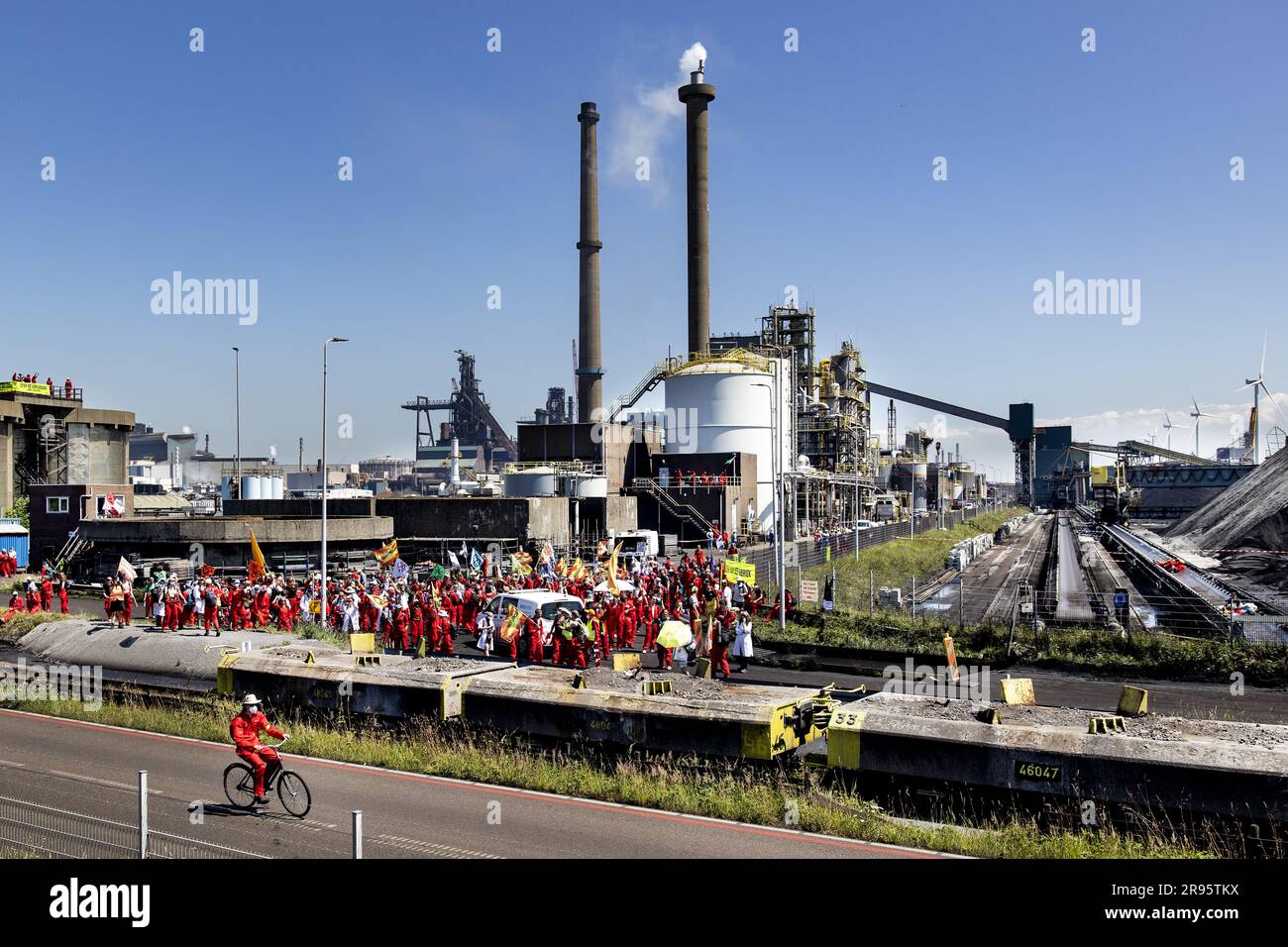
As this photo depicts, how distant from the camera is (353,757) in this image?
15.1 meters

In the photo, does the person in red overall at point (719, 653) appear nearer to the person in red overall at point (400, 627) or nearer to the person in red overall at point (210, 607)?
the person in red overall at point (400, 627)

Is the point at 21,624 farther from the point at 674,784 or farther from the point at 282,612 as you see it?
the point at 674,784

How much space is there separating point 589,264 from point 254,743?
76.5m

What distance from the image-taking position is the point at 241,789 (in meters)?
12.7

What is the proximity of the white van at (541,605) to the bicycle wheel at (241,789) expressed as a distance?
1161 centimetres

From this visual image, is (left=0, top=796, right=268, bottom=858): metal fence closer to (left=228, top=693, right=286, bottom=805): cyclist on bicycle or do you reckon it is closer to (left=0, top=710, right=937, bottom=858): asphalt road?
(left=0, top=710, right=937, bottom=858): asphalt road

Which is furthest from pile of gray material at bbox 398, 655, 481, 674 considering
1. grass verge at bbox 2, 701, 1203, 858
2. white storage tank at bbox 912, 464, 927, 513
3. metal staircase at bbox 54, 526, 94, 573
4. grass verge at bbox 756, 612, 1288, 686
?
white storage tank at bbox 912, 464, 927, 513

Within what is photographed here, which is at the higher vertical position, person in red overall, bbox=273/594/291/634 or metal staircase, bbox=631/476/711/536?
metal staircase, bbox=631/476/711/536

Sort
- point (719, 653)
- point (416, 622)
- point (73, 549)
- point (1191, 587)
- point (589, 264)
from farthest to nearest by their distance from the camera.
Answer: point (589, 264) → point (73, 549) → point (1191, 587) → point (416, 622) → point (719, 653)

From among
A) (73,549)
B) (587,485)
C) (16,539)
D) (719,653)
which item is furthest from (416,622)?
(16,539)

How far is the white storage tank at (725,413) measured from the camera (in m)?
70.8

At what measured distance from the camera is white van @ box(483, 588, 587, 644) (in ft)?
81.8

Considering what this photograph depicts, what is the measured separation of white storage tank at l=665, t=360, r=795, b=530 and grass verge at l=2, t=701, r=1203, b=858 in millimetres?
54541
